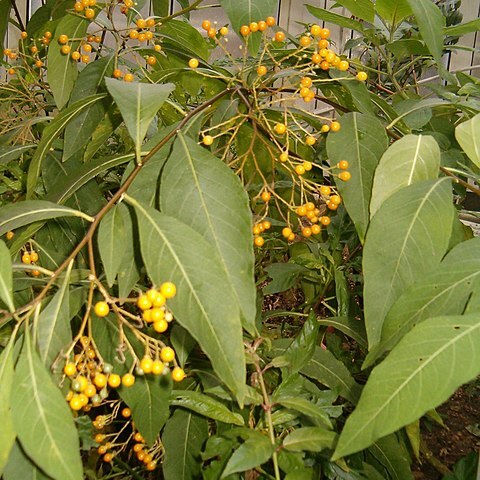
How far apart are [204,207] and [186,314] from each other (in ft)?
0.33

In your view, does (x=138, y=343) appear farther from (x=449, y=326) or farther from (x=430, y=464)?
(x=430, y=464)

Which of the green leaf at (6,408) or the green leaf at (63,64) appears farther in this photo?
the green leaf at (63,64)

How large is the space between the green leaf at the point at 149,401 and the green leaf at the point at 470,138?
14.6 inches

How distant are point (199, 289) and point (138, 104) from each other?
0.18 metres

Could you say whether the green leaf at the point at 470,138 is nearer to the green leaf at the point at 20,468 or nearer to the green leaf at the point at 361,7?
the green leaf at the point at 361,7

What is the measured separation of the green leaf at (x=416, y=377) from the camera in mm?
379

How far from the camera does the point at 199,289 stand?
43 centimetres

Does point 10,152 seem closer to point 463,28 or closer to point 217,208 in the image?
point 217,208

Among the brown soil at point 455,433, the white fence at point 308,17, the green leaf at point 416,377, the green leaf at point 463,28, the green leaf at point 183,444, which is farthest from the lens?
the white fence at point 308,17

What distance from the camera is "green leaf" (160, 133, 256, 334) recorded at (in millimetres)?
464

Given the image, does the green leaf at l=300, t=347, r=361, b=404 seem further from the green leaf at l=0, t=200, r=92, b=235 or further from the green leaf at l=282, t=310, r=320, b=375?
the green leaf at l=0, t=200, r=92, b=235

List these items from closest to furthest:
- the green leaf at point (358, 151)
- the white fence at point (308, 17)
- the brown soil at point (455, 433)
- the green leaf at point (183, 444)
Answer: the green leaf at point (358, 151)
the green leaf at point (183, 444)
the brown soil at point (455, 433)
the white fence at point (308, 17)

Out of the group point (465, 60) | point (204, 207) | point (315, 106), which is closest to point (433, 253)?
point (204, 207)

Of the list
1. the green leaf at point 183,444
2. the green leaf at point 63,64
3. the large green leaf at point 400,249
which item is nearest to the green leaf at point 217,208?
the large green leaf at point 400,249
